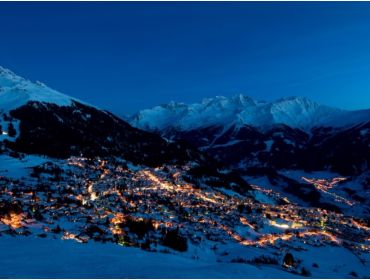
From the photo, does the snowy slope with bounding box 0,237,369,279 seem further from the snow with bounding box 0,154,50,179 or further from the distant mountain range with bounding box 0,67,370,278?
the snow with bounding box 0,154,50,179

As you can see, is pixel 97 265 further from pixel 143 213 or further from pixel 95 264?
pixel 143 213

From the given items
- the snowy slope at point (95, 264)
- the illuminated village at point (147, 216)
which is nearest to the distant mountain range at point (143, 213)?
the illuminated village at point (147, 216)

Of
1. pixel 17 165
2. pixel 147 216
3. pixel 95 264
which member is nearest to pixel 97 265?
pixel 95 264

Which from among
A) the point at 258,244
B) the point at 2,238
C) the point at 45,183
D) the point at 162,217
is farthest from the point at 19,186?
the point at 2,238

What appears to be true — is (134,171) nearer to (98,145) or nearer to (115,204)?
(98,145)

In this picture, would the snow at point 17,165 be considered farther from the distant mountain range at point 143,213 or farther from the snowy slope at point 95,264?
the snowy slope at point 95,264

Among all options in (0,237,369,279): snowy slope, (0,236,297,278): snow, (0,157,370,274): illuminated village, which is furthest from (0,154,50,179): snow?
(0,236,297,278): snow
